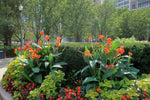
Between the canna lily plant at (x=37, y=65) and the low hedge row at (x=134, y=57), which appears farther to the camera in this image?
the low hedge row at (x=134, y=57)

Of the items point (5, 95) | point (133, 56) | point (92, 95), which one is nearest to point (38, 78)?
point (5, 95)

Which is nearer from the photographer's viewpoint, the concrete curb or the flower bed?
the flower bed

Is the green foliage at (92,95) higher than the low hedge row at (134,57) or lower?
lower

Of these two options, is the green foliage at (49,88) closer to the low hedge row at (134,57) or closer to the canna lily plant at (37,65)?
the canna lily plant at (37,65)

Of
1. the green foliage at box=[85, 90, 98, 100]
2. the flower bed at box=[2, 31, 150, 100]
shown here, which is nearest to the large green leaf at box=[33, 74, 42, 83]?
the flower bed at box=[2, 31, 150, 100]

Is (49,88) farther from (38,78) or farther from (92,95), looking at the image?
(92,95)

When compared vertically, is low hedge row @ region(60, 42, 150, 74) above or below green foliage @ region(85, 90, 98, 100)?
above

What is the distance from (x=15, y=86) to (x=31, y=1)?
1114 cm

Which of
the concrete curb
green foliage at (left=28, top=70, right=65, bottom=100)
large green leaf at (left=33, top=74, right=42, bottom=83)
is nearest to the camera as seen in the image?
green foliage at (left=28, top=70, right=65, bottom=100)

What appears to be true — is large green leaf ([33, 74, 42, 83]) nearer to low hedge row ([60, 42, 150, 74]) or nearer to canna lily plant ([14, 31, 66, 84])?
canna lily plant ([14, 31, 66, 84])

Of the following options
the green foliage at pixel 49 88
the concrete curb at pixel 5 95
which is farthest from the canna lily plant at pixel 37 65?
the concrete curb at pixel 5 95

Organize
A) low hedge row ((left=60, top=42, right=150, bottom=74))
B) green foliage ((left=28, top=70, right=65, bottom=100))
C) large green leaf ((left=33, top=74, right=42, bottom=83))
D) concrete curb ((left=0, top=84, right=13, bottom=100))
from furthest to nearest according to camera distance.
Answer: low hedge row ((left=60, top=42, right=150, bottom=74)), concrete curb ((left=0, top=84, right=13, bottom=100)), large green leaf ((left=33, top=74, right=42, bottom=83)), green foliage ((left=28, top=70, right=65, bottom=100))

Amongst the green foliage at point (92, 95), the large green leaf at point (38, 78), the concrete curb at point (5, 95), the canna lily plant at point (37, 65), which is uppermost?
the canna lily plant at point (37, 65)

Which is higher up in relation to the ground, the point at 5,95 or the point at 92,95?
the point at 92,95
